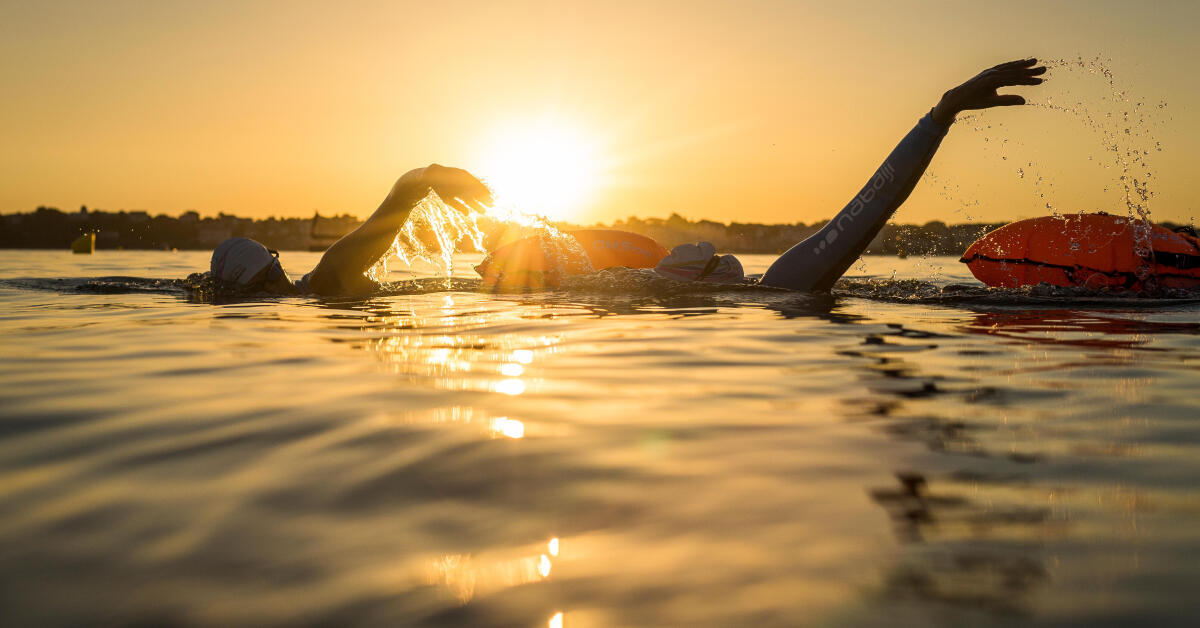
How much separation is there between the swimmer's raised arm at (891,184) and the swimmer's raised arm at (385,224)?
3.49 m

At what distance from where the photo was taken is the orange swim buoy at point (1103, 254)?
28.6ft

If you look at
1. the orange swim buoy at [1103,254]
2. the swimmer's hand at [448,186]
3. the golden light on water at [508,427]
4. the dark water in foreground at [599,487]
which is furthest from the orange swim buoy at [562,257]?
the golden light on water at [508,427]

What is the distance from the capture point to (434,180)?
7.59 meters

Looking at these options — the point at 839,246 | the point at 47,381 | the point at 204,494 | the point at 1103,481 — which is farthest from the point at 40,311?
the point at 1103,481

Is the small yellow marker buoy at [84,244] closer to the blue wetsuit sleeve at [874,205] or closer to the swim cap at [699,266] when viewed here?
the swim cap at [699,266]

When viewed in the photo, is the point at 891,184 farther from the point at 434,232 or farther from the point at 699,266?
the point at 434,232

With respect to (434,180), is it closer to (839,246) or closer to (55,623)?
(839,246)

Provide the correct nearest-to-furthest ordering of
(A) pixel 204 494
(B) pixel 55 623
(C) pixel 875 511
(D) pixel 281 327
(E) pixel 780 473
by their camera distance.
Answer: (B) pixel 55 623 < (C) pixel 875 511 < (A) pixel 204 494 < (E) pixel 780 473 < (D) pixel 281 327

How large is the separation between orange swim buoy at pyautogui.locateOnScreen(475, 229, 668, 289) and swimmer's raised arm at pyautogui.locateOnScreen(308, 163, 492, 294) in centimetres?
209

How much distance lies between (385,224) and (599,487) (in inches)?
269

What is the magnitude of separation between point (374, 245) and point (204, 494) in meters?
7.17

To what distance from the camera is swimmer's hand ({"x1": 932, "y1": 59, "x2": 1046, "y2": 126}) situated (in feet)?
20.8

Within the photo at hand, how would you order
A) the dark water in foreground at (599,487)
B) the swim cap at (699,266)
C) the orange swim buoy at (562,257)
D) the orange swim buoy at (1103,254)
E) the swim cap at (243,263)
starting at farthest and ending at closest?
the orange swim buoy at (562,257), the swim cap at (699,266), the swim cap at (243,263), the orange swim buoy at (1103,254), the dark water in foreground at (599,487)

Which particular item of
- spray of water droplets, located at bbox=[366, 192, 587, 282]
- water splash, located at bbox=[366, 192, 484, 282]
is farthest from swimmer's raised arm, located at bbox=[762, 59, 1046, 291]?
water splash, located at bbox=[366, 192, 484, 282]
